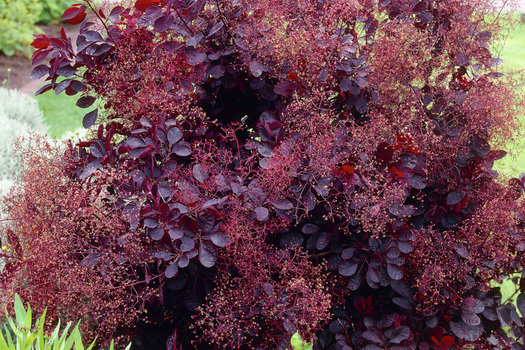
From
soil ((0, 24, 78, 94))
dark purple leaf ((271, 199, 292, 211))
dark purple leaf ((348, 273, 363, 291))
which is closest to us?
dark purple leaf ((271, 199, 292, 211))

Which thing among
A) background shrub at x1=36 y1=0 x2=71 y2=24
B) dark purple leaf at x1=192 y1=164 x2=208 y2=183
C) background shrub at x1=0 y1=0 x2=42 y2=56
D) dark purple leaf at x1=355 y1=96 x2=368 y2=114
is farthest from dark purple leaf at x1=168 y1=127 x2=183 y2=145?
background shrub at x1=36 y1=0 x2=71 y2=24

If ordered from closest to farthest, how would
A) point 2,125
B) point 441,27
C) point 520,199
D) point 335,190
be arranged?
point 335,190
point 441,27
point 520,199
point 2,125

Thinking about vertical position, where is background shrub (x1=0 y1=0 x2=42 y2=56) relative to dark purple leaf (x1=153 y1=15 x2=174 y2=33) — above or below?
below

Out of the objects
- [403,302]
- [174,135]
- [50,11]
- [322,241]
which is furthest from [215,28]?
[50,11]

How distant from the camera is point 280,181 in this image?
1.83 metres

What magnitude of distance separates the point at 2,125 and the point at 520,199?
13.4 ft

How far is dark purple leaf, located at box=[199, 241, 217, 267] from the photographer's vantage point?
1707 mm

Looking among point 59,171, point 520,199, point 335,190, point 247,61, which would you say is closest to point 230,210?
point 335,190

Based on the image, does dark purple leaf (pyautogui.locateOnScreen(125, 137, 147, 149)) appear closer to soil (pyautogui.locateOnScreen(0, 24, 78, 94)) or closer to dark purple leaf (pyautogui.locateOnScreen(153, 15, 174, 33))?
dark purple leaf (pyautogui.locateOnScreen(153, 15, 174, 33))

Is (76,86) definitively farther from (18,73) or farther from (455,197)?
(18,73)

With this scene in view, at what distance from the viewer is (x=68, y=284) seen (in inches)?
74.6

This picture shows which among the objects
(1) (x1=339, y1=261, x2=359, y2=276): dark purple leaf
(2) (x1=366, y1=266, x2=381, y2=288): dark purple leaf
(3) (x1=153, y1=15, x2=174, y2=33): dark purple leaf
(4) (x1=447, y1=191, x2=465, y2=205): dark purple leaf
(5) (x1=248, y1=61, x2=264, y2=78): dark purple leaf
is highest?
(3) (x1=153, y1=15, x2=174, y2=33): dark purple leaf

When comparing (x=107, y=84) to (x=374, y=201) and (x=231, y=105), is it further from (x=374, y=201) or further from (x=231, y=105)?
(x=374, y=201)

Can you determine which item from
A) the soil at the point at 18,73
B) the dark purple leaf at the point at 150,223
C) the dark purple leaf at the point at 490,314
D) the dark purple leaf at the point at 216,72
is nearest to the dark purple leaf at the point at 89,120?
the dark purple leaf at the point at 216,72
